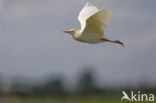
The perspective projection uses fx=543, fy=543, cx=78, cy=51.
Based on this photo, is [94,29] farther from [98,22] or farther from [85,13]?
[85,13]

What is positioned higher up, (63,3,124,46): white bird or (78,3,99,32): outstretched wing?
(78,3,99,32): outstretched wing

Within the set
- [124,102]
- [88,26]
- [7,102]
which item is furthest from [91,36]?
[124,102]

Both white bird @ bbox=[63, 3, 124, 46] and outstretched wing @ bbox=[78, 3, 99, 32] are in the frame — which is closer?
white bird @ bbox=[63, 3, 124, 46]

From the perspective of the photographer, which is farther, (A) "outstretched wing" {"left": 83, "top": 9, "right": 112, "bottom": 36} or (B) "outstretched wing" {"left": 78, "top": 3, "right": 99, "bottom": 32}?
(B) "outstretched wing" {"left": 78, "top": 3, "right": 99, "bottom": 32}

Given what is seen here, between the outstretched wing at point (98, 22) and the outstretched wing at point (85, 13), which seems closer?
the outstretched wing at point (98, 22)

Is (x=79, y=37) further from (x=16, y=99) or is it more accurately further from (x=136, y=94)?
(x=16, y=99)

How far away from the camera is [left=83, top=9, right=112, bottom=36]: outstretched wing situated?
8852 mm

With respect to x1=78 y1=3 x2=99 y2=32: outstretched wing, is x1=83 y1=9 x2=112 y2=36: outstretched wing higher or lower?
lower

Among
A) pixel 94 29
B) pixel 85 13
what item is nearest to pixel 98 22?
pixel 94 29

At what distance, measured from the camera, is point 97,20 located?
898cm

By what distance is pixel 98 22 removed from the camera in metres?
9.02

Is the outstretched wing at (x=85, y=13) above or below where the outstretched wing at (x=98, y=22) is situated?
above

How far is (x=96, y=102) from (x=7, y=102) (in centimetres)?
431

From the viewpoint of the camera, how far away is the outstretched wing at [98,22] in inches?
349
